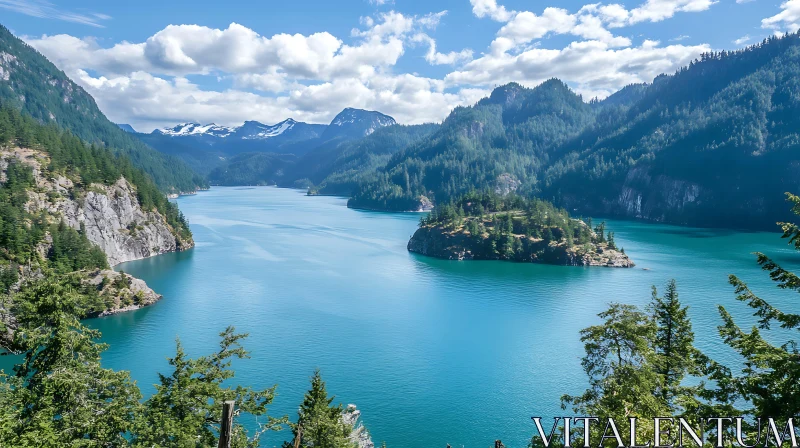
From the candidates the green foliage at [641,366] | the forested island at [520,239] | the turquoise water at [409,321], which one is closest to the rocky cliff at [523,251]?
the forested island at [520,239]

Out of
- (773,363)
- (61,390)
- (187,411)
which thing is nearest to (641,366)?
(773,363)

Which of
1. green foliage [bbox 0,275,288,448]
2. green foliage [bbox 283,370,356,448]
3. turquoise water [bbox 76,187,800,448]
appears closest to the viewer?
green foliage [bbox 0,275,288,448]

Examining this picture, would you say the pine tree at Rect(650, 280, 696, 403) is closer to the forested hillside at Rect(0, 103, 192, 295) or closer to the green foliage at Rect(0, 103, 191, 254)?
the forested hillside at Rect(0, 103, 192, 295)

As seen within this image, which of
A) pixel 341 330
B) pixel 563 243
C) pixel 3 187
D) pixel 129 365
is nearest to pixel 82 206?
pixel 3 187

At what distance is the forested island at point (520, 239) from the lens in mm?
115875

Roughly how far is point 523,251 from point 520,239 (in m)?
3.38

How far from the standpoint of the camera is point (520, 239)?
12144cm

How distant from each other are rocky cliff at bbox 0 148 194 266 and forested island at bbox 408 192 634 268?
209ft

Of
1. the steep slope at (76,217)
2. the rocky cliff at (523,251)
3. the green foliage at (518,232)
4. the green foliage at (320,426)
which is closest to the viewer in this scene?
the green foliage at (320,426)

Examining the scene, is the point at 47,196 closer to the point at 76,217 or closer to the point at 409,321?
the point at 76,217

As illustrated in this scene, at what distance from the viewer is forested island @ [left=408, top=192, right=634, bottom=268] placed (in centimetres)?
11588

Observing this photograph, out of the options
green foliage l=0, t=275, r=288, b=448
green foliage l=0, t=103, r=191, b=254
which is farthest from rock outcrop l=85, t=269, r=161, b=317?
green foliage l=0, t=275, r=288, b=448

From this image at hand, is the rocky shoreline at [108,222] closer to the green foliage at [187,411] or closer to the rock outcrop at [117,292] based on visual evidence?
the rock outcrop at [117,292]

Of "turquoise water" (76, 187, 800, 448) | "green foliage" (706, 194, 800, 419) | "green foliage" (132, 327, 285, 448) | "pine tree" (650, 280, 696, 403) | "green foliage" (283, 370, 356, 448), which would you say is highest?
"green foliage" (706, 194, 800, 419)
